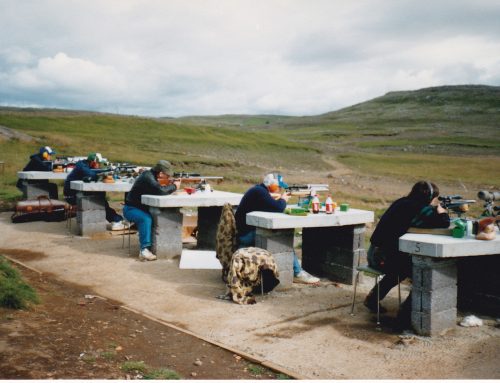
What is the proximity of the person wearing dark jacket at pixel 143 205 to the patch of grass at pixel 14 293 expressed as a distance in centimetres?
330

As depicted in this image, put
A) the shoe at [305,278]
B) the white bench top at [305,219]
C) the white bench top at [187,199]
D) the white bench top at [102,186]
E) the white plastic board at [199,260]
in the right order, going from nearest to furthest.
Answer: the white bench top at [305,219] → the shoe at [305,278] → the white plastic board at [199,260] → the white bench top at [187,199] → the white bench top at [102,186]

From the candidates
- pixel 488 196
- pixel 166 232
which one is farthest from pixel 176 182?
pixel 488 196

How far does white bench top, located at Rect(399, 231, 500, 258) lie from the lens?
647cm

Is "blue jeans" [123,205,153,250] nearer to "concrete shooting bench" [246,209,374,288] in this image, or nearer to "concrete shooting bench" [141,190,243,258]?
"concrete shooting bench" [141,190,243,258]

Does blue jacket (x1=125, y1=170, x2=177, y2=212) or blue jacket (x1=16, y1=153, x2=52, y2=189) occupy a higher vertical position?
blue jacket (x1=16, y1=153, x2=52, y2=189)

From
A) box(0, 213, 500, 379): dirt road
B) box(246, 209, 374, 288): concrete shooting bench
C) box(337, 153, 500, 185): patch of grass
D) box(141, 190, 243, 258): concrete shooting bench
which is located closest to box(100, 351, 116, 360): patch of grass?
box(0, 213, 500, 379): dirt road

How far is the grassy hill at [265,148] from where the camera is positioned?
36969mm

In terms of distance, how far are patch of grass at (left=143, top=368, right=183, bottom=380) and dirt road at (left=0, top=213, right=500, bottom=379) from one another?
3.87ft

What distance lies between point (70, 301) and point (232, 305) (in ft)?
7.40

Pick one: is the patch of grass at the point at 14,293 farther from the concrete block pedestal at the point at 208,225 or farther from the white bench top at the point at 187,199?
the concrete block pedestal at the point at 208,225

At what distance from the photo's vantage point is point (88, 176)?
1321 centimetres

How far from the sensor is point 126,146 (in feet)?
151

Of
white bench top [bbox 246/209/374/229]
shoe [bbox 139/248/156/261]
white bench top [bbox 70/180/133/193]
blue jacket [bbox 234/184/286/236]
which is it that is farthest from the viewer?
white bench top [bbox 70/180/133/193]

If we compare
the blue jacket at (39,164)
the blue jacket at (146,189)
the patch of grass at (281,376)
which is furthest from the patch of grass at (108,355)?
the blue jacket at (39,164)
